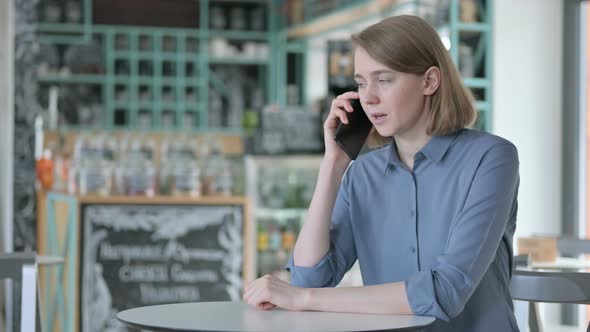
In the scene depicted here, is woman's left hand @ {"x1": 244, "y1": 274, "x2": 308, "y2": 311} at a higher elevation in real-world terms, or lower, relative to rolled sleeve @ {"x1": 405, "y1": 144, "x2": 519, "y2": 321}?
lower

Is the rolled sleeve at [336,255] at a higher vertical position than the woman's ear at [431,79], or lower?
lower

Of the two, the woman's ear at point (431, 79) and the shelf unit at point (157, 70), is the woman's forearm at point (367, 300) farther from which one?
the shelf unit at point (157, 70)

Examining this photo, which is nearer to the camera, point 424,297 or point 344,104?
point 424,297

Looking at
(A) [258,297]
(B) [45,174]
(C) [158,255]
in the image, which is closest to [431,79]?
(A) [258,297]

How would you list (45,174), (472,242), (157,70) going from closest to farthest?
(472,242) < (45,174) < (157,70)

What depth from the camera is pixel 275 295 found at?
197 cm

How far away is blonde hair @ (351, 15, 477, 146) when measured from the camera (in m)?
2.04

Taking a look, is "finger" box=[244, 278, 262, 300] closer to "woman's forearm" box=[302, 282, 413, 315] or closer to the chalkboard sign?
"woman's forearm" box=[302, 282, 413, 315]

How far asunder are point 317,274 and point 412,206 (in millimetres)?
259

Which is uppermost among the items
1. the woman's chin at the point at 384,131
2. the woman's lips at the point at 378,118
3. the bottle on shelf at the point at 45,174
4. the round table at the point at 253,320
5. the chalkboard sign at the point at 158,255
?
the woman's lips at the point at 378,118

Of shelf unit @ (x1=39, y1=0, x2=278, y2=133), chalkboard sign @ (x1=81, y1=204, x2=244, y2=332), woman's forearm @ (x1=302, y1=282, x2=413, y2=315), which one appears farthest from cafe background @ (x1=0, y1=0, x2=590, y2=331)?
shelf unit @ (x1=39, y1=0, x2=278, y2=133)

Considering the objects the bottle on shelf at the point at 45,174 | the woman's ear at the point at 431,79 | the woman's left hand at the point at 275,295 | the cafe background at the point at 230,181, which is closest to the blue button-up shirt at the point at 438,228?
the woman's ear at the point at 431,79

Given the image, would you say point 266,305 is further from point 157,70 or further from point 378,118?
point 157,70

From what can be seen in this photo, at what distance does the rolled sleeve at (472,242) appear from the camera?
1917 millimetres
